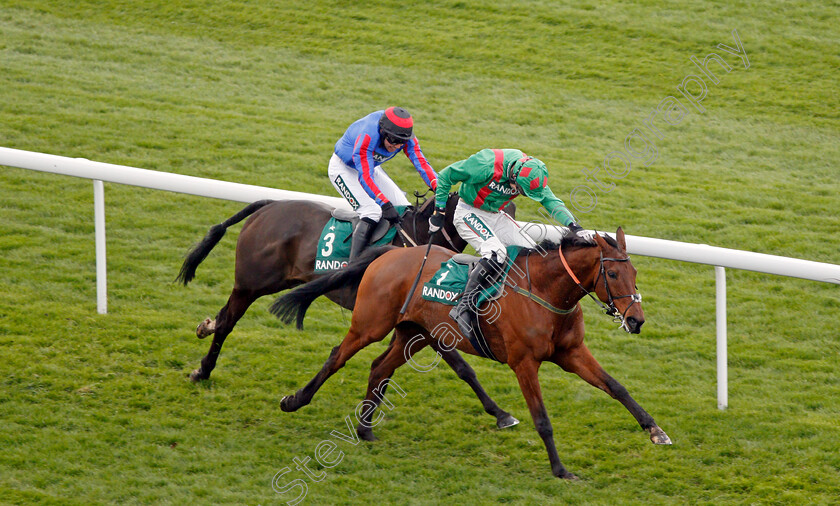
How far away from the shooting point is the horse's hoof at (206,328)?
5.86 meters

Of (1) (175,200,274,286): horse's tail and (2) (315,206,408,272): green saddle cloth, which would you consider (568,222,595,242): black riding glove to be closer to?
(2) (315,206,408,272): green saddle cloth

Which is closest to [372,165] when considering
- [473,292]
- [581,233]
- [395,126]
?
[395,126]

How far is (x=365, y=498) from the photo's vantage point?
4473 millimetres

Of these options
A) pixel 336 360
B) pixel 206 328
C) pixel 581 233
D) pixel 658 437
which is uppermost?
pixel 581 233

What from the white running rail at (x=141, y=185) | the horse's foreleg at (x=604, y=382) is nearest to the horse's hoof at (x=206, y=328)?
the white running rail at (x=141, y=185)

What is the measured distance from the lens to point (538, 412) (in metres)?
4.66

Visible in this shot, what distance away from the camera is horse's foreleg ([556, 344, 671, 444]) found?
4500mm

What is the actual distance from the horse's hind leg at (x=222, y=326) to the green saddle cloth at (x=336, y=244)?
23.2 inches

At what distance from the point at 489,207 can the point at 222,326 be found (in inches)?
73.6

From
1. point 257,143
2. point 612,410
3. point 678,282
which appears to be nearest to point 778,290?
point 678,282

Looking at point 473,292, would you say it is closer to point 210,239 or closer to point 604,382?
point 604,382

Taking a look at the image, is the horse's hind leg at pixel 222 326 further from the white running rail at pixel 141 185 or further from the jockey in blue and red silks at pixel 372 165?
the jockey in blue and red silks at pixel 372 165

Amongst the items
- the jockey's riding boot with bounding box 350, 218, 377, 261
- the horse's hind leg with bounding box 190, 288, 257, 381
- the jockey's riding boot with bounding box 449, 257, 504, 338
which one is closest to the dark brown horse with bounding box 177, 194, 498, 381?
the horse's hind leg with bounding box 190, 288, 257, 381

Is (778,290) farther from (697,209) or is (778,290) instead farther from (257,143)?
(257,143)
